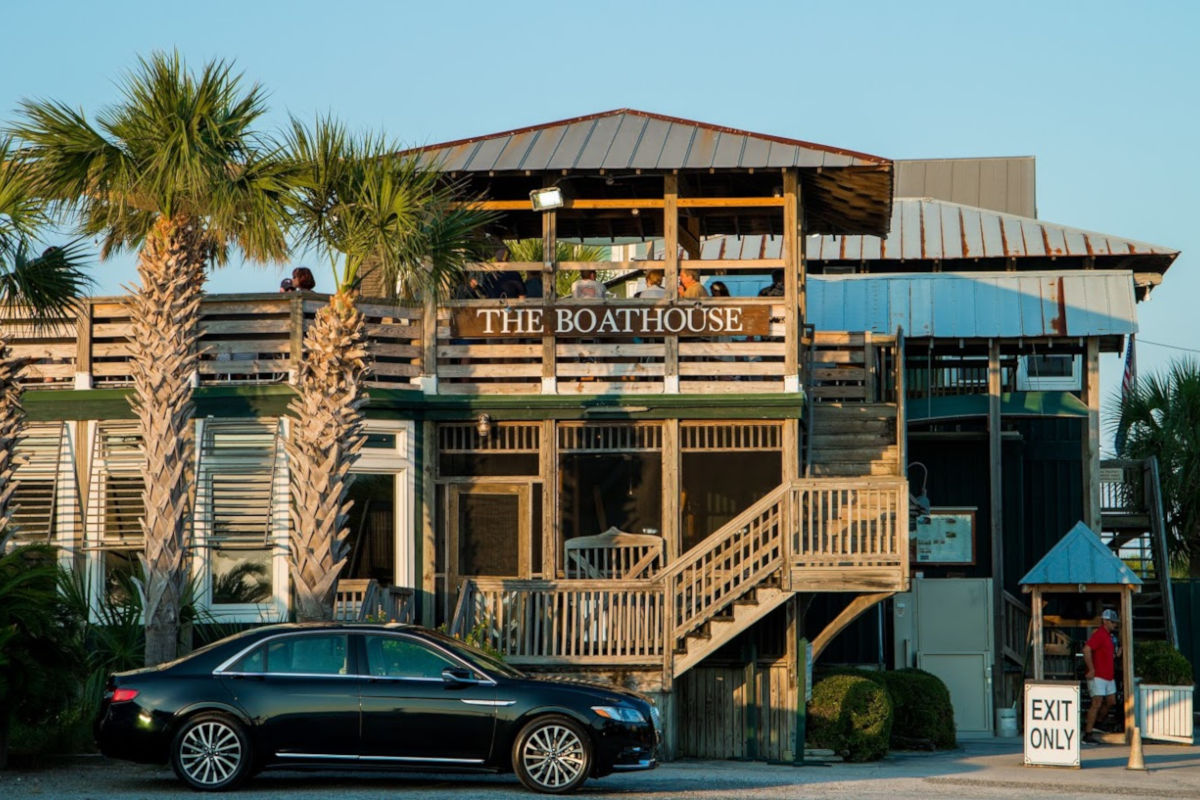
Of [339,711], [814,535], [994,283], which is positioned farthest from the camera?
[994,283]

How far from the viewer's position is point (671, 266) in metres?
21.0

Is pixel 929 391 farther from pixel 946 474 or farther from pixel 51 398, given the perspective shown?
pixel 51 398

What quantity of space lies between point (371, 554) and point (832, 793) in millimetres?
7279

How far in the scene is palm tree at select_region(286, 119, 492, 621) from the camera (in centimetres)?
1784

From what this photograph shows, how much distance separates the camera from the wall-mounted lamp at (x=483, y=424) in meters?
20.8

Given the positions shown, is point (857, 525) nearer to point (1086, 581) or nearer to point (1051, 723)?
point (1051, 723)

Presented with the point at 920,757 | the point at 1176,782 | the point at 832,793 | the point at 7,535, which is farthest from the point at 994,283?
the point at 7,535

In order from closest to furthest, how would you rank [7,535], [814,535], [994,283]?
[7,535] < [814,535] < [994,283]

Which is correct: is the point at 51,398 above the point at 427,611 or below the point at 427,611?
above

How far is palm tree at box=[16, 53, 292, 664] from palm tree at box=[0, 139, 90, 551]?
30cm

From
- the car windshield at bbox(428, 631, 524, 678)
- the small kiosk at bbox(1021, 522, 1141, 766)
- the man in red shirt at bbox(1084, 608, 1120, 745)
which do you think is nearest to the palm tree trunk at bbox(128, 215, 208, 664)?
the car windshield at bbox(428, 631, 524, 678)

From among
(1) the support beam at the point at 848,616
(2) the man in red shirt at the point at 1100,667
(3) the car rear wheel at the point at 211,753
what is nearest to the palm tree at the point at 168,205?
(3) the car rear wheel at the point at 211,753

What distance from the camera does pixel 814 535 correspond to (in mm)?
19484

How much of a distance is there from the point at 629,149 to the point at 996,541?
337 inches
